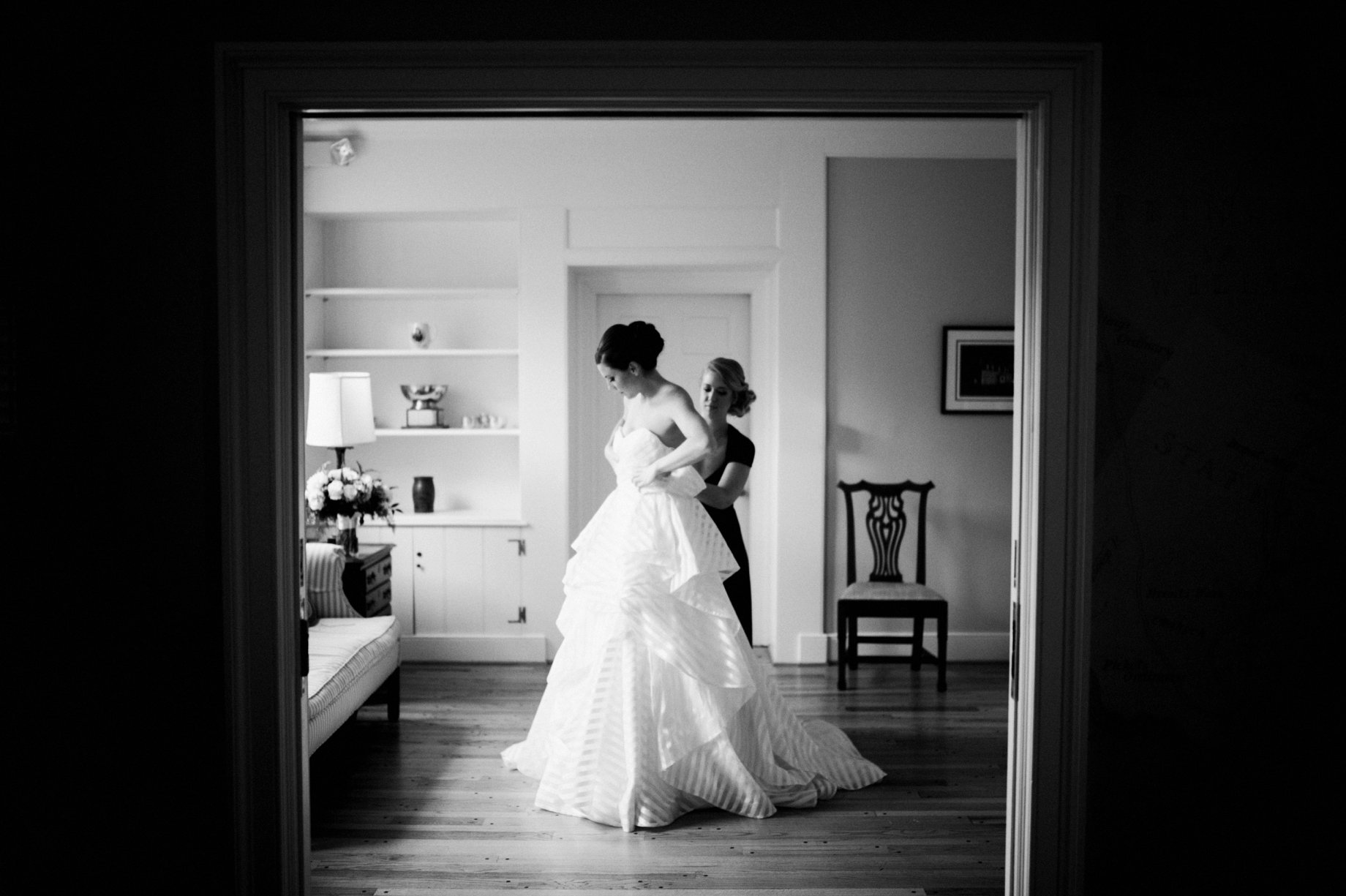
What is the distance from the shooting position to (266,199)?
1.79 m

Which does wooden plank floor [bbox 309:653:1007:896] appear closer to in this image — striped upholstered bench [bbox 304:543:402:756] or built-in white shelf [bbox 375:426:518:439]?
striped upholstered bench [bbox 304:543:402:756]

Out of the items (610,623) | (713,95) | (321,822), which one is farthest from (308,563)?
(713,95)

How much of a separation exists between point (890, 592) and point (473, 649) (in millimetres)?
2262

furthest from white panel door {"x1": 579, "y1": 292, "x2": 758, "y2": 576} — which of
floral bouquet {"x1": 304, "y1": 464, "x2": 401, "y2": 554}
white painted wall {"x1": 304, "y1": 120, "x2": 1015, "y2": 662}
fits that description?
floral bouquet {"x1": 304, "y1": 464, "x2": 401, "y2": 554}

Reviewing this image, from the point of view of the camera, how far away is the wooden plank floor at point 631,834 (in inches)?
108

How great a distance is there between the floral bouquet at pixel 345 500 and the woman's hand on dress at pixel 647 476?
1559 millimetres

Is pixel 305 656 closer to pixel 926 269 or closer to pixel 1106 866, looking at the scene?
pixel 1106 866

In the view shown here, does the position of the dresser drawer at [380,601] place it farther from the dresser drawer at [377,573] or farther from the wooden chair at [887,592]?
the wooden chair at [887,592]

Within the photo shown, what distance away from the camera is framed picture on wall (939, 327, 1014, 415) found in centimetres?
527

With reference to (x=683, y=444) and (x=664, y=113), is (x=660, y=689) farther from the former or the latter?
(x=664, y=113)

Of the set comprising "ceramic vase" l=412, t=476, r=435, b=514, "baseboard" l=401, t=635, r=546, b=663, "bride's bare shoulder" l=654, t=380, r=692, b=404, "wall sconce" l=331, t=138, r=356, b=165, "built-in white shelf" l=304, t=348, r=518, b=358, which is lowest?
"baseboard" l=401, t=635, r=546, b=663

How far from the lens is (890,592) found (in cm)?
490

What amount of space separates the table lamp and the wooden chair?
8.20ft

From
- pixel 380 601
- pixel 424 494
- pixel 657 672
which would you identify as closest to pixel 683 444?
pixel 657 672
